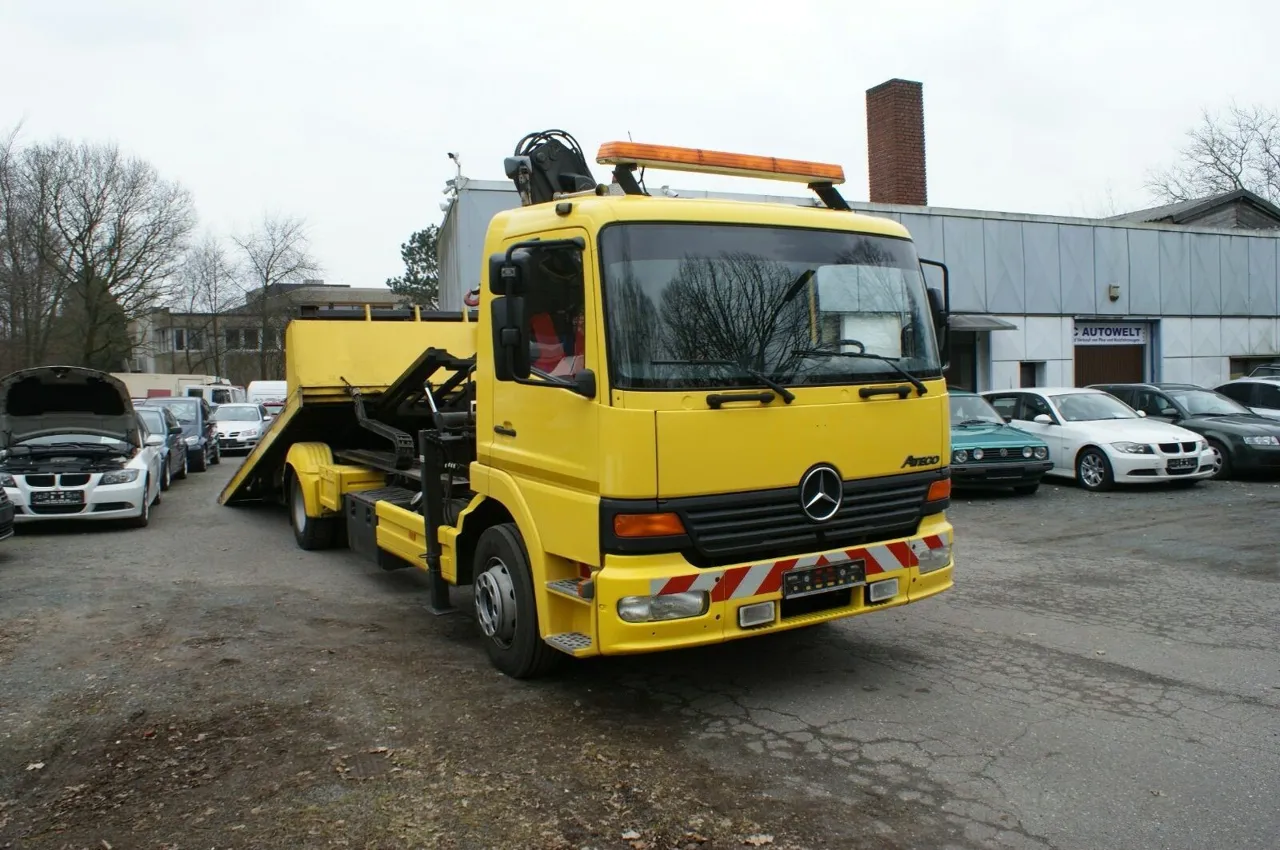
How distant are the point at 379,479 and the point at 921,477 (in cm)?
524

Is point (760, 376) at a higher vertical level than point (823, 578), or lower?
higher

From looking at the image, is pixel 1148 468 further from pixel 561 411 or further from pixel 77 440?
pixel 77 440

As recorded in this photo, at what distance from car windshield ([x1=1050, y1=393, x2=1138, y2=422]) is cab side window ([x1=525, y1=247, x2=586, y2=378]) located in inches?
467

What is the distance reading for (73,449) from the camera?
39.0 ft

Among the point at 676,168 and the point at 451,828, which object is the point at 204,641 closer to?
the point at 451,828

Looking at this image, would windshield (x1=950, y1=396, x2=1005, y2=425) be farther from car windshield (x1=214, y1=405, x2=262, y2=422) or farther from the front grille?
car windshield (x1=214, y1=405, x2=262, y2=422)

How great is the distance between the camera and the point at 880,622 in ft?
22.6

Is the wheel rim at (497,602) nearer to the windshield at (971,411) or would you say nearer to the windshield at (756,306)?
the windshield at (756,306)

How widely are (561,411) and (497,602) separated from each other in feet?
4.24

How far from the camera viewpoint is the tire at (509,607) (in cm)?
540

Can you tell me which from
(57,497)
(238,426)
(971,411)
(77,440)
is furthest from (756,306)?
(238,426)

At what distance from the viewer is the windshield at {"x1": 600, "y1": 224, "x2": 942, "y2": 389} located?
4781mm

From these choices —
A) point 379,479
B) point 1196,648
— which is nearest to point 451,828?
point 1196,648

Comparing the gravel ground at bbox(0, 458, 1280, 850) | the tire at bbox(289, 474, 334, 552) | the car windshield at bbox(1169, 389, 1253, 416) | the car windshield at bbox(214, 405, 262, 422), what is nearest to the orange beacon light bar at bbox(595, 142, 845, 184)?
the gravel ground at bbox(0, 458, 1280, 850)
